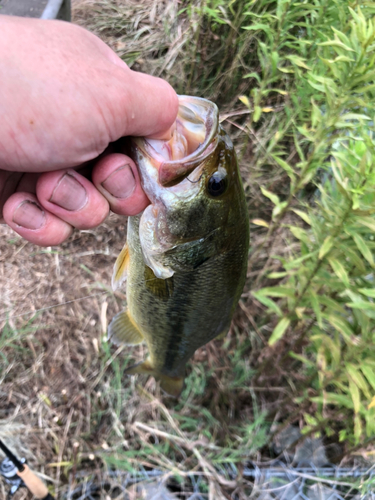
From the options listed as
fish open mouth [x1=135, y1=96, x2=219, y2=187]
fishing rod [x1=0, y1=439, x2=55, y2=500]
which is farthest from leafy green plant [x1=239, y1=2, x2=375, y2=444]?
fishing rod [x1=0, y1=439, x2=55, y2=500]

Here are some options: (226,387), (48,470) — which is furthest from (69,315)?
(226,387)

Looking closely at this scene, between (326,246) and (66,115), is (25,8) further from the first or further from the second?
(326,246)

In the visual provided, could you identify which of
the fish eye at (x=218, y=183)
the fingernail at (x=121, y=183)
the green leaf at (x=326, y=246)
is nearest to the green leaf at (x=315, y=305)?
the green leaf at (x=326, y=246)

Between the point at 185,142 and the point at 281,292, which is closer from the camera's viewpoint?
the point at 185,142

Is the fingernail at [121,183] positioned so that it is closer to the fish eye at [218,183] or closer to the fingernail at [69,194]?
the fingernail at [69,194]

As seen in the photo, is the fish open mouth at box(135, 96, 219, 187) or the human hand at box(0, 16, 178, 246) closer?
the human hand at box(0, 16, 178, 246)

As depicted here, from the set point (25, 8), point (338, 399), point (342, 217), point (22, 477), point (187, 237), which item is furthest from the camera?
point (25, 8)

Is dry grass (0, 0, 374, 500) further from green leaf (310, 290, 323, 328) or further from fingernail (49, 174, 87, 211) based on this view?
fingernail (49, 174, 87, 211)

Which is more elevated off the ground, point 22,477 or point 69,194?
point 69,194

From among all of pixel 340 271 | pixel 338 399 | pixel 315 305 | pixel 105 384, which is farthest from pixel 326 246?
pixel 105 384
